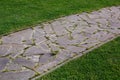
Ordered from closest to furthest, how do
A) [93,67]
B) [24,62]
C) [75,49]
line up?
[93,67] < [24,62] < [75,49]

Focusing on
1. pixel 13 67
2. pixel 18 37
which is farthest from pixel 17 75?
pixel 18 37

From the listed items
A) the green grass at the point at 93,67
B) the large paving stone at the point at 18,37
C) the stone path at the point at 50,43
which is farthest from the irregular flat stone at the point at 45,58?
the large paving stone at the point at 18,37

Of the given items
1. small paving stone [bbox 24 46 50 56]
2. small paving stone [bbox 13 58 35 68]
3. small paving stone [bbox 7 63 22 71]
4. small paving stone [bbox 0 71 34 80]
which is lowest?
small paving stone [bbox 24 46 50 56]

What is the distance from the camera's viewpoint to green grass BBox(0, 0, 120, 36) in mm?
7993

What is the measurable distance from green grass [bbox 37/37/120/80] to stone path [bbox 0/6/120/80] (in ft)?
0.92

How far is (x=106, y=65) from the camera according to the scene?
5.59 metres

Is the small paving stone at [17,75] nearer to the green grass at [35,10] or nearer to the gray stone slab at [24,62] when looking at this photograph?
the gray stone slab at [24,62]

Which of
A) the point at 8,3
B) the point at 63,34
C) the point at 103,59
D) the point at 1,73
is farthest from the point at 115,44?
the point at 8,3

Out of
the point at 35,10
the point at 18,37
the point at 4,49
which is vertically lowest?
the point at 35,10

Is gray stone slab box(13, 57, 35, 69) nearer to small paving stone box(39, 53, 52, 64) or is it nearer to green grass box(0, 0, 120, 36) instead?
small paving stone box(39, 53, 52, 64)

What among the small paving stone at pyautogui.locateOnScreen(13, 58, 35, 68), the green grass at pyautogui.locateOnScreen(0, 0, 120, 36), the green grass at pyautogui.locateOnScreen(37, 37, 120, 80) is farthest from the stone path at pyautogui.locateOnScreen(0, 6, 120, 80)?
the green grass at pyautogui.locateOnScreen(0, 0, 120, 36)

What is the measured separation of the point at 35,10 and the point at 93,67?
472cm

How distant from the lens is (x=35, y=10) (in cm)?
947

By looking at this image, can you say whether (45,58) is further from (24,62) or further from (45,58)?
(24,62)
